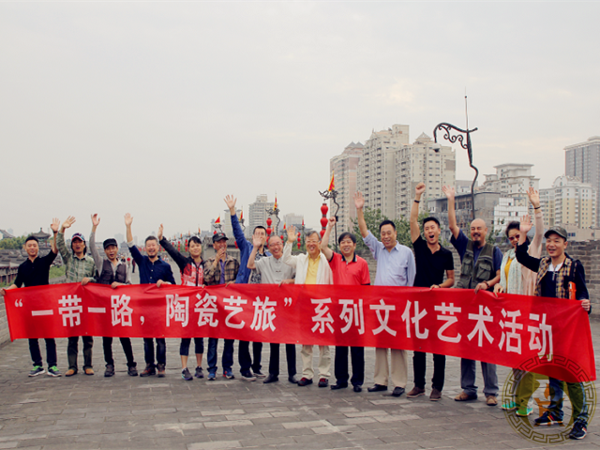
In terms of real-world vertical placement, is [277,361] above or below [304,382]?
above

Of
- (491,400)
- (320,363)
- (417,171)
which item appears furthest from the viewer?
(417,171)

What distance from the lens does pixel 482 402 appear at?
17.7 feet

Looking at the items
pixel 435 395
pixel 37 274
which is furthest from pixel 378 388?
pixel 37 274

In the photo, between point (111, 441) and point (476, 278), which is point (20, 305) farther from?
point (476, 278)

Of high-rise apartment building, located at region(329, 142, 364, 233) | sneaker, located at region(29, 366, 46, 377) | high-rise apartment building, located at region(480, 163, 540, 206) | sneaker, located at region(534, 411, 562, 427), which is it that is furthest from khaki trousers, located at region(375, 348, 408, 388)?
high-rise apartment building, located at region(329, 142, 364, 233)

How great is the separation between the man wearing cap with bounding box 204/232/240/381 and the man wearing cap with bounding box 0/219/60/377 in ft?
6.90

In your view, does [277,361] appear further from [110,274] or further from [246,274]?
[110,274]

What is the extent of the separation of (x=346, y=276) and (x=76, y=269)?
3748 mm

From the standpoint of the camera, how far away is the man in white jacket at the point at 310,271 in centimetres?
618

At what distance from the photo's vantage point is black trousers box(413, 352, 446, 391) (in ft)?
18.2

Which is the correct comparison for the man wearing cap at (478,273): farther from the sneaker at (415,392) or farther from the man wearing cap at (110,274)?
the man wearing cap at (110,274)

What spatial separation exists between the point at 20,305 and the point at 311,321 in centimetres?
404

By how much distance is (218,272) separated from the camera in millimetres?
6824

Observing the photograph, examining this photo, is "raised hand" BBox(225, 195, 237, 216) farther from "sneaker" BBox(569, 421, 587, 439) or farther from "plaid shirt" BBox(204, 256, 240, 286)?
"sneaker" BBox(569, 421, 587, 439)
